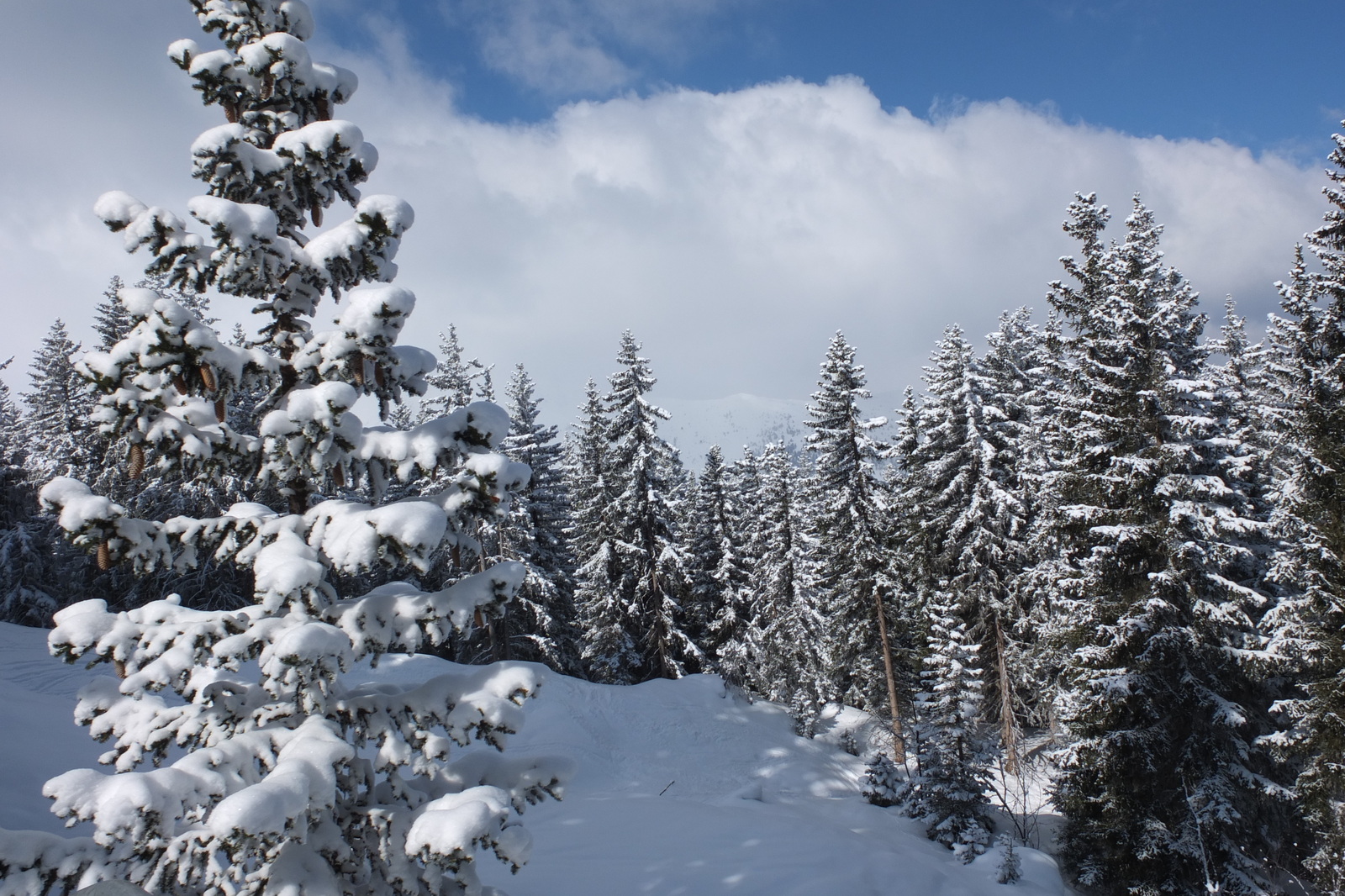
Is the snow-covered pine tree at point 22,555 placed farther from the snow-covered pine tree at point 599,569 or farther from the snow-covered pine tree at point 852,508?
the snow-covered pine tree at point 852,508

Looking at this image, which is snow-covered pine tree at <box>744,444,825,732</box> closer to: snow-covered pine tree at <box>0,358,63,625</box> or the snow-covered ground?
the snow-covered ground

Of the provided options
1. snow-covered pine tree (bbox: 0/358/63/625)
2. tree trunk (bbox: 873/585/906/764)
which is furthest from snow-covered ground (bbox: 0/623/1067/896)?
snow-covered pine tree (bbox: 0/358/63/625)

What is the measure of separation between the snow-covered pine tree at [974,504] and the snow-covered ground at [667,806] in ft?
22.3

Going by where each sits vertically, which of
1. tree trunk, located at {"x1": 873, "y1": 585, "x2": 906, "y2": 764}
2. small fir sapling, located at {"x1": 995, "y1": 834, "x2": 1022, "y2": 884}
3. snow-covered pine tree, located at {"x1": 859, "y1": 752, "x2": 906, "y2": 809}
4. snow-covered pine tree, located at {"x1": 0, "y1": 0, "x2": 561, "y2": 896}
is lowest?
snow-covered pine tree, located at {"x1": 859, "y1": 752, "x2": 906, "y2": 809}

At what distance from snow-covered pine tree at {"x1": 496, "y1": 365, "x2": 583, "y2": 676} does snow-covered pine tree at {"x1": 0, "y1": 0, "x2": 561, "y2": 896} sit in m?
22.4

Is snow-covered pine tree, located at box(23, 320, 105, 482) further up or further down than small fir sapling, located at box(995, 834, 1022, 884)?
further up

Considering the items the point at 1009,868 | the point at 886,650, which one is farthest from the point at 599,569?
the point at 1009,868

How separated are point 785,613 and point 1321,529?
1805 cm

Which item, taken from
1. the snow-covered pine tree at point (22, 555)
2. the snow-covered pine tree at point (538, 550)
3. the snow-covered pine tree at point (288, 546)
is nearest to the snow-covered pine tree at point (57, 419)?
the snow-covered pine tree at point (22, 555)

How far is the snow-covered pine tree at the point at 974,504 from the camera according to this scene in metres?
22.0

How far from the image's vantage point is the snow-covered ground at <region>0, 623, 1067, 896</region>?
9.20 meters

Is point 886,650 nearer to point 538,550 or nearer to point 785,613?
point 785,613

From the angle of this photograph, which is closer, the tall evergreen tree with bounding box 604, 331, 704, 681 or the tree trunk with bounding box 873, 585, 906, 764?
the tree trunk with bounding box 873, 585, 906, 764

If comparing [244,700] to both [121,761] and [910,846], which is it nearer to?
[121,761]
